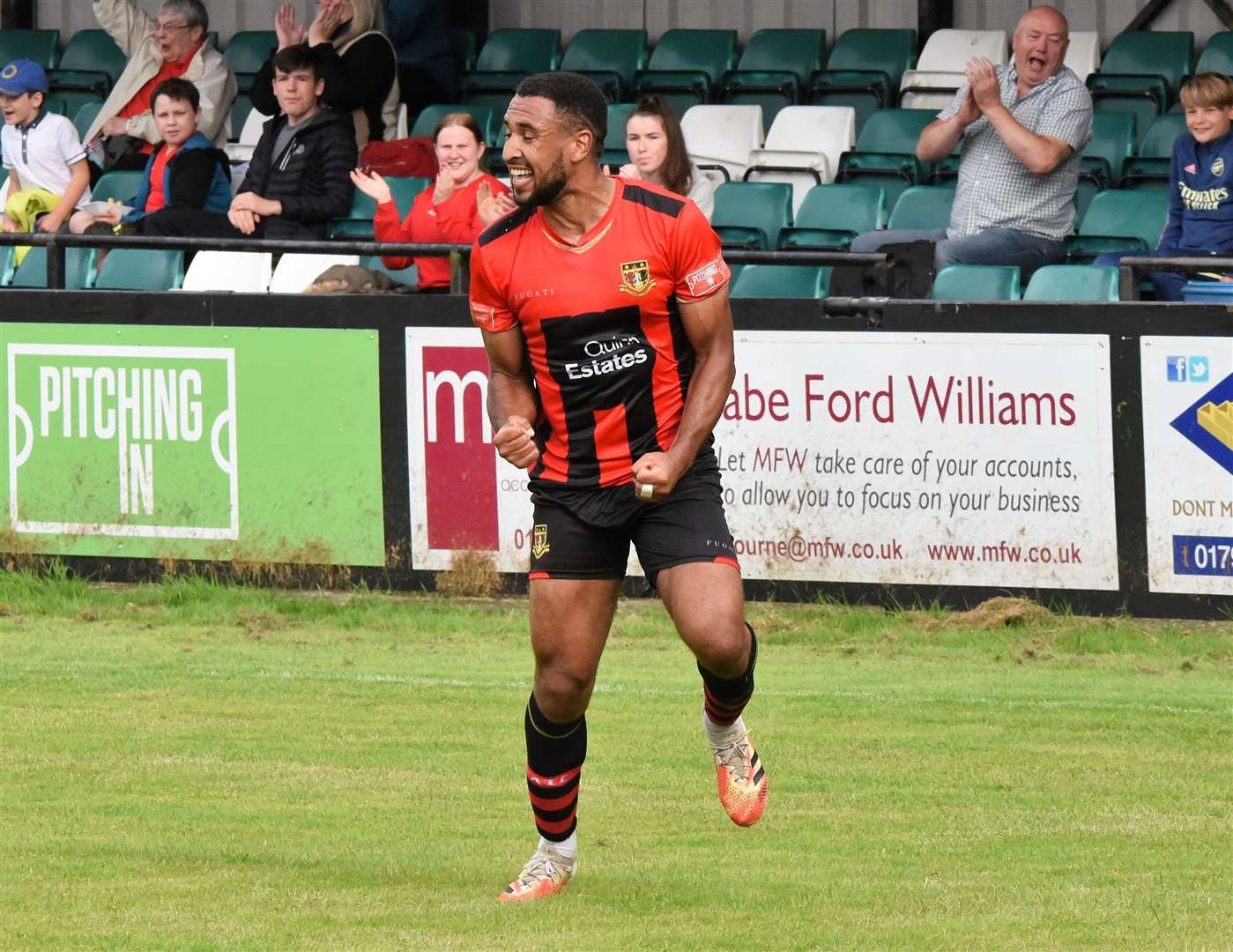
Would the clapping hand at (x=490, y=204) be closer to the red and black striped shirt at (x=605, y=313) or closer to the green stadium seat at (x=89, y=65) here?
the red and black striped shirt at (x=605, y=313)

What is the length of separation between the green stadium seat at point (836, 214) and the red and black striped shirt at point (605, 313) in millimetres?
7579

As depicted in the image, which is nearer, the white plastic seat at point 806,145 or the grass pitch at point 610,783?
the grass pitch at point 610,783

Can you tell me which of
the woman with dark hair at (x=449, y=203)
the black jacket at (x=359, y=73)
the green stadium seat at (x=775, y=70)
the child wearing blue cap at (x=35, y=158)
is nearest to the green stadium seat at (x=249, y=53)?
the child wearing blue cap at (x=35, y=158)

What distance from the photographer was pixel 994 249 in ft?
40.0

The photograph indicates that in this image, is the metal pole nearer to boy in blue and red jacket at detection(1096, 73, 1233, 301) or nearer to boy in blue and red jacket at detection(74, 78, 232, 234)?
boy in blue and red jacket at detection(74, 78, 232, 234)

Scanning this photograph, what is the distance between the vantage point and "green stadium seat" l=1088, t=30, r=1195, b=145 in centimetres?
1521

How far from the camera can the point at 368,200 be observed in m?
15.2

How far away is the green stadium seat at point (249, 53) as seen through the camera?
1834 cm

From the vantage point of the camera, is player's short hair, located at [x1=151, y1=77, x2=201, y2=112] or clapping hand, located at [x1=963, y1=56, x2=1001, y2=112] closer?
clapping hand, located at [x1=963, y1=56, x2=1001, y2=112]

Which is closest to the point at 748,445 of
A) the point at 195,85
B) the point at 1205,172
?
the point at 1205,172

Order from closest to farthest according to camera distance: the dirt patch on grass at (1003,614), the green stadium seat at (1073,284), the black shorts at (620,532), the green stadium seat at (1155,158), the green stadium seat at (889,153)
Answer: the black shorts at (620,532) < the dirt patch on grass at (1003,614) < the green stadium seat at (1073,284) < the green stadium seat at (1155,158) < the green stadium seat at (889,153)

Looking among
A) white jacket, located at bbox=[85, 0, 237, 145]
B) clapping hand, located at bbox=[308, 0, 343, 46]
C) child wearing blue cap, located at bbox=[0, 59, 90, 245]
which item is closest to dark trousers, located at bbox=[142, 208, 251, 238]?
child wearing blue cap, located at bbox=[0, 59, 90, 245]

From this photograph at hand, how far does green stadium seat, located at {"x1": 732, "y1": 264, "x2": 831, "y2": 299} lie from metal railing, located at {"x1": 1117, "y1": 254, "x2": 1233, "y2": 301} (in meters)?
2.15

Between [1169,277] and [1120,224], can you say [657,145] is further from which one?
[1120,224]
